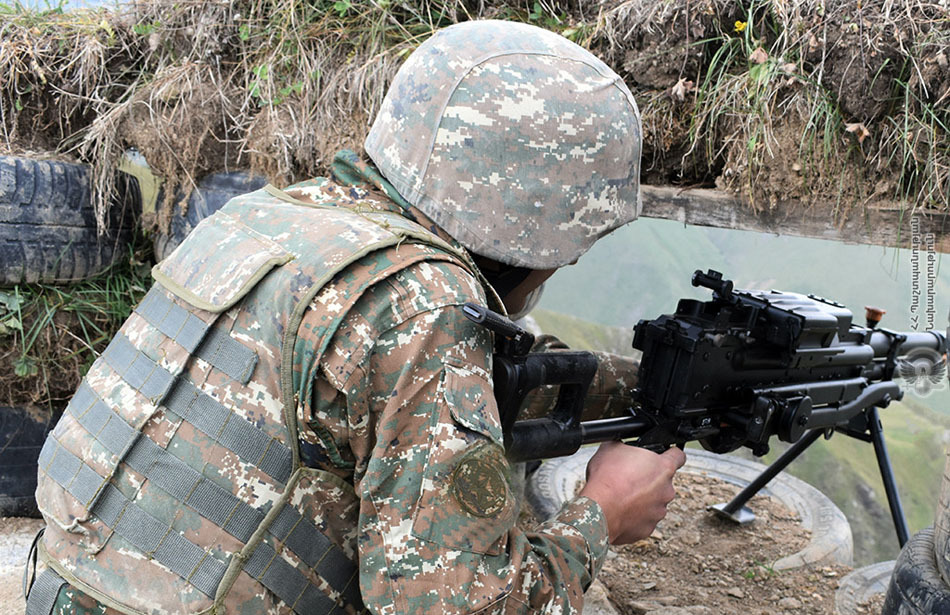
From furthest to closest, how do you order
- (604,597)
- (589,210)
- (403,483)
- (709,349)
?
1. (604,597)
2. (709,349)
3. (589,210)
4. (403,483)

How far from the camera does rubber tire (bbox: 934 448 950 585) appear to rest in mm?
2189

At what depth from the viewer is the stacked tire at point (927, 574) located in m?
2.16

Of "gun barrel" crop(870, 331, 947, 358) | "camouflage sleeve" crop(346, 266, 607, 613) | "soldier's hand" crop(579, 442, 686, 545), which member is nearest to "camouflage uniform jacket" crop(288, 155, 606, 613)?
"camouflage sleeve" crop(346, 266, 607, 613)

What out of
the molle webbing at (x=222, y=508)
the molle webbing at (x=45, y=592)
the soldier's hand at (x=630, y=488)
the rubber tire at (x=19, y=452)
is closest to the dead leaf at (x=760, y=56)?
the soldier's hand at (x=630, y=488)

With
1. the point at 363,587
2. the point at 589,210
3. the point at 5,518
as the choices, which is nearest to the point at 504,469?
the point at 363,587

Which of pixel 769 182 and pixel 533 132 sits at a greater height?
pixel 533 132

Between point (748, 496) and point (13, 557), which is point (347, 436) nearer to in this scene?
point (13, 557)

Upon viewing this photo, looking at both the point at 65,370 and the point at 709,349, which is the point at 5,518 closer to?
the point at 65,370

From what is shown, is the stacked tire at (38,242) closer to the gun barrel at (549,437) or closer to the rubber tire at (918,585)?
the gun barrel at (549,437)

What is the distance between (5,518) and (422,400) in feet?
10.0

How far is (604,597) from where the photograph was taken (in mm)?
3072

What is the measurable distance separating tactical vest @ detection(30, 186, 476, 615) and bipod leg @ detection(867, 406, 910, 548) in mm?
2260

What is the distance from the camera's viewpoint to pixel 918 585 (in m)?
2.21

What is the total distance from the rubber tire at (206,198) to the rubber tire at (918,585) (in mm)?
2829
